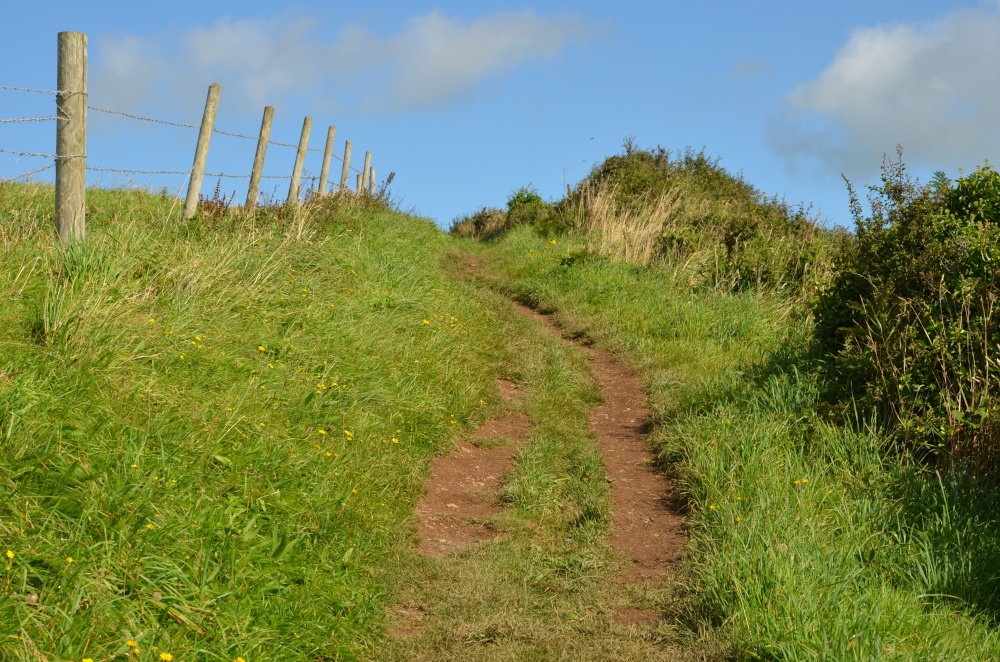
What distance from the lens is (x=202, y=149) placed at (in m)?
11.4

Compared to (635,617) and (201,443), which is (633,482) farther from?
(201,443)

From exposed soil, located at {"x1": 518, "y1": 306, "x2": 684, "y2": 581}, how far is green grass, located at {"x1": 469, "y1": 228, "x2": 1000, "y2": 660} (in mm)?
179

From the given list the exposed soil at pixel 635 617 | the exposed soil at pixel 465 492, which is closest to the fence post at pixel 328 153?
the exposed soil at pixel 465 492

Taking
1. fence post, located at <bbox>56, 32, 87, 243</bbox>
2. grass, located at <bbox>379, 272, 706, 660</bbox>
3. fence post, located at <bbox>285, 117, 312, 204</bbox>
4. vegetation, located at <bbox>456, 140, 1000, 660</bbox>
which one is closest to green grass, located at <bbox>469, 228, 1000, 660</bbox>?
vegetation, located at <bbox>456, 140, 1000, 660</bbox>

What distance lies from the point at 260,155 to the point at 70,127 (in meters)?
5.52

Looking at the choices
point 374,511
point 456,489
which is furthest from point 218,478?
point 456,489

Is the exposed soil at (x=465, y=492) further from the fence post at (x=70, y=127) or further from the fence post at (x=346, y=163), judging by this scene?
the fence post at (x=346, y=163)

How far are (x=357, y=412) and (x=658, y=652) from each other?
3.32 m

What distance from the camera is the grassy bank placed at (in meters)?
4.28

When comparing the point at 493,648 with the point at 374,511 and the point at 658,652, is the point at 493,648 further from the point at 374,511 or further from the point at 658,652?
the point at 374,511

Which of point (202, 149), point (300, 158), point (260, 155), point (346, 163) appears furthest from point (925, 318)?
point (346, 163)

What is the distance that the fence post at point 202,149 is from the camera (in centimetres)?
1130

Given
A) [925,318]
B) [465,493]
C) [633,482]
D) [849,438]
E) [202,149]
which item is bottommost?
[465,493]

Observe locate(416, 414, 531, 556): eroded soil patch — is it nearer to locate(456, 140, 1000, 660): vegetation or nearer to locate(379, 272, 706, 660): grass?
locate(379, 272, 706, 660): grass
